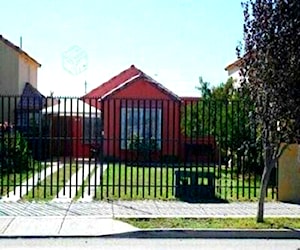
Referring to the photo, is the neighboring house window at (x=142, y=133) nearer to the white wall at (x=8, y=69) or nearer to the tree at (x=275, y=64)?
the tree at (x=275, y=64)

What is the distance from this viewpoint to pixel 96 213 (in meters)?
12.6

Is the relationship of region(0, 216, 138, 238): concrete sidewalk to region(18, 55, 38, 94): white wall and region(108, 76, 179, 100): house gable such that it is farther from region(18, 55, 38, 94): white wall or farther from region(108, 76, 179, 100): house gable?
region(18, 55, 38, 94): white wall

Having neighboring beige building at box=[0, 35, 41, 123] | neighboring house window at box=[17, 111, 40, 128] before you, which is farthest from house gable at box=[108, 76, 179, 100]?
neighboring beige building at box=[0, 35, 41, 123]

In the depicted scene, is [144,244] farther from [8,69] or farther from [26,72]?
[26,72]

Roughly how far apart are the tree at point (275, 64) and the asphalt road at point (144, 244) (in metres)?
2.11

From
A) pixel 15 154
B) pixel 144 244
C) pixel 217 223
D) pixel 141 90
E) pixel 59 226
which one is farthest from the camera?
pixel 141 90

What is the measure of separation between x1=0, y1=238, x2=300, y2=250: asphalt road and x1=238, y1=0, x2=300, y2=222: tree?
211cm

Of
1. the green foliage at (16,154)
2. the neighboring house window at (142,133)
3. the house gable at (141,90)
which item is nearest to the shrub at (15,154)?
the green foliage at (16,154)

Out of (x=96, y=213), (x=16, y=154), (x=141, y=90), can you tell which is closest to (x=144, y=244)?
(x=96, y=213)

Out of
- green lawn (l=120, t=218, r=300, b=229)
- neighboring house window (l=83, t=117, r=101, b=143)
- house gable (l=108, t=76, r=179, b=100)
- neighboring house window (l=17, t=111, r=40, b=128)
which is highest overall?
house gable (l=108, t=76, r=179, b=100)

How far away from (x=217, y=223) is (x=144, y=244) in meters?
1.99

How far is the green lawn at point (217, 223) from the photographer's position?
11.2m

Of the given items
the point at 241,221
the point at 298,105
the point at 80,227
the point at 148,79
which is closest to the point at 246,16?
the point at 298,105

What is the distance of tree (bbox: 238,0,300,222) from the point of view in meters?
10.9
